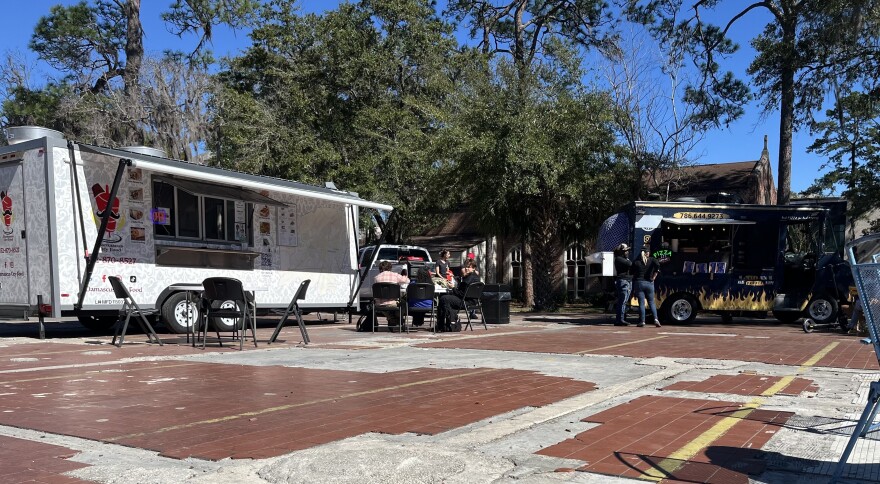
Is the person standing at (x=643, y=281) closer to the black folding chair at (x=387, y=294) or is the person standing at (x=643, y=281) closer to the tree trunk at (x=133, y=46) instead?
the black folding chair at (x=387, y=294)

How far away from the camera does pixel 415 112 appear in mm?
27016

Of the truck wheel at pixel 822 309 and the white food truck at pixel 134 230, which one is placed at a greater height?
the white food truck at pixel 134 230

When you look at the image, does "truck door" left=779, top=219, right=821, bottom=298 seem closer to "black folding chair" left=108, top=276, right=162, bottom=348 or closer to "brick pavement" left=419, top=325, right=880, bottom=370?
"brick pavement" left=419, top=325, right=880, bottom=370

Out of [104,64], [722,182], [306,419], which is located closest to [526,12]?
[722,182]

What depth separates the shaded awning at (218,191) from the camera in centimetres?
1324

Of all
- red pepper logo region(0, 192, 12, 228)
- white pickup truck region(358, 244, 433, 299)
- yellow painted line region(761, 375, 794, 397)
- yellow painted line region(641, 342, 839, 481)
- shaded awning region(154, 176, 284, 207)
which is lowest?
yellow painted line region(761, 375, 794, 397)

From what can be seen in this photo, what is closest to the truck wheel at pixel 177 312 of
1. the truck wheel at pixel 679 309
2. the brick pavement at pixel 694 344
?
the brick pavement at pixel 694 344

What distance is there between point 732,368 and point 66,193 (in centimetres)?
1016

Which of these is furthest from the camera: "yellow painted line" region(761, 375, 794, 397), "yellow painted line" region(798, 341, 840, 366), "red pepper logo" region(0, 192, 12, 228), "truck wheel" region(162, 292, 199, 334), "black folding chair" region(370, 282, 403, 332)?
"black folding chair" region(370, 282, 403, 332)

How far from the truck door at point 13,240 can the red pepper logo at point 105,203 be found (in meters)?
1.11

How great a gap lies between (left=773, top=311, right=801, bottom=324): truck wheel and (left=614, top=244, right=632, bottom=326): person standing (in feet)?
12.7

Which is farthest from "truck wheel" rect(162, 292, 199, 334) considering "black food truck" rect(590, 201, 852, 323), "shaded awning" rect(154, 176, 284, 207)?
"black food truck" rect(590, 201, 852, 323)

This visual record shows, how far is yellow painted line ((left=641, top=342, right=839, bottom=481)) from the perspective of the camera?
4239 mm

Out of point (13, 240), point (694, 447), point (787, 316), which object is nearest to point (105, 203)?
point (13, 240)
